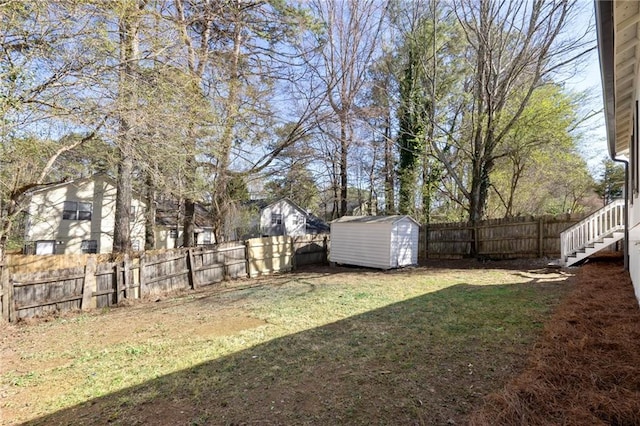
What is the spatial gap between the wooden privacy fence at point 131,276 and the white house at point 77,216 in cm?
987

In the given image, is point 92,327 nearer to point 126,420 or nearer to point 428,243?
point 126,420

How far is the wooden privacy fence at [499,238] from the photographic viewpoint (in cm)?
1041

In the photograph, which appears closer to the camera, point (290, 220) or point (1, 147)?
point (1, 147)

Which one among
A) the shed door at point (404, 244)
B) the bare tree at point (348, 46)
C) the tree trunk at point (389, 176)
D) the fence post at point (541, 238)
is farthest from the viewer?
the tree trunk at point (389, 176)

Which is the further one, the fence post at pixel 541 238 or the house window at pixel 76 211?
the house window at pixel 76 211

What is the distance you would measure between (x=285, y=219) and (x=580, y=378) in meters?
25.0

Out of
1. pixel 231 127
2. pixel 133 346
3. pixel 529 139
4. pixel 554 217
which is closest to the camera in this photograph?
pixel 133 346

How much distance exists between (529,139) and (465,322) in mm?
10253

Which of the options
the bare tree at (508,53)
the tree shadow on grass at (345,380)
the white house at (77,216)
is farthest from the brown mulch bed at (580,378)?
the white house at (77,216)

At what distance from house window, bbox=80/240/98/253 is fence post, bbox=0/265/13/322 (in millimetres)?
14517

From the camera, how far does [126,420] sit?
2451mm

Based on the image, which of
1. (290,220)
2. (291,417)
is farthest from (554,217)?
(290,220)

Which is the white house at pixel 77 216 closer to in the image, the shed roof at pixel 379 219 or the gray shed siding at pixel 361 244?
the gray shed siding at pixel 361 244

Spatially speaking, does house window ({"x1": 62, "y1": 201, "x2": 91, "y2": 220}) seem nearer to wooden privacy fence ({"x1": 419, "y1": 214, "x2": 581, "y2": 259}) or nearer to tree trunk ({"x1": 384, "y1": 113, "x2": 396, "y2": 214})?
tree trunk ({"x1": 384, "y1": 113, "x2": 396, "y2": 214})
